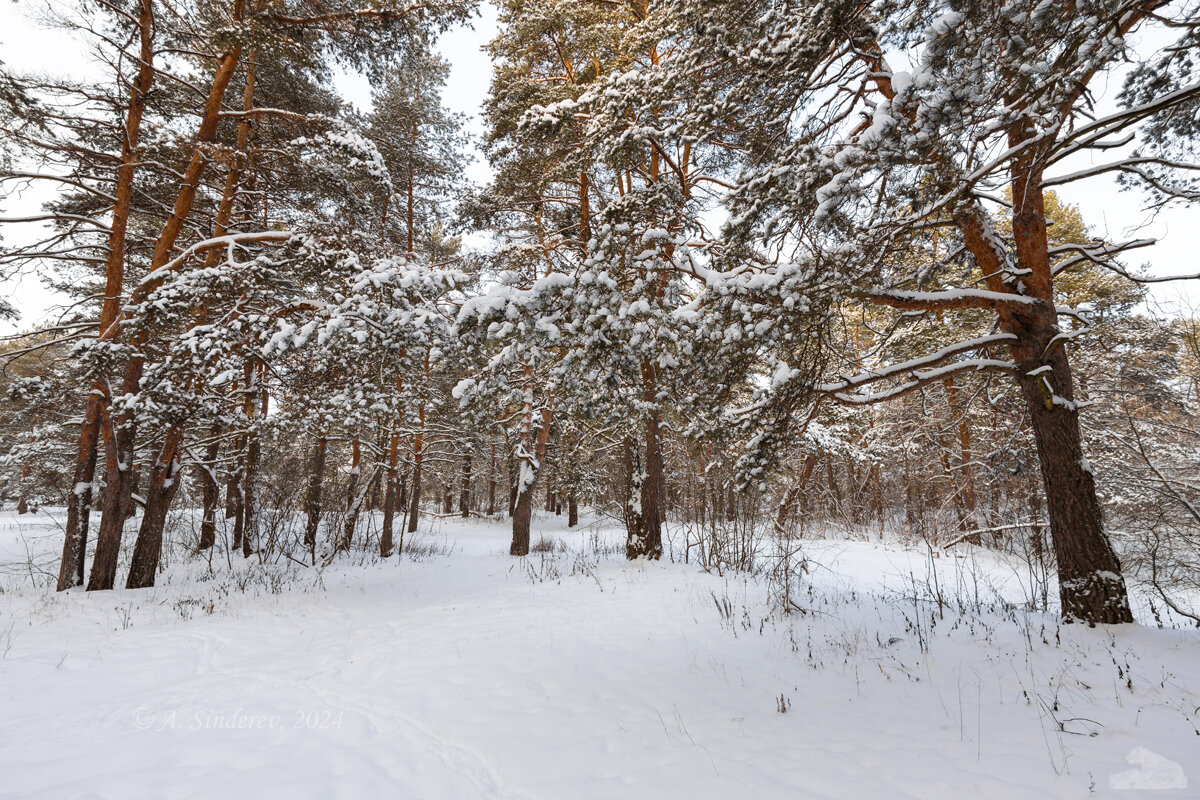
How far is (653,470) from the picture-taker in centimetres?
947

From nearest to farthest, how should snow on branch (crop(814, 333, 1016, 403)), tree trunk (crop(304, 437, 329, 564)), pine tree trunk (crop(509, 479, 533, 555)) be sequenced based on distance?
snow on branch (crop(814, 333, 1016, 403)), tree trunk (crop(304, 437, 329, 564)), pine tree trunk (crop(509, 479, 533, 555))

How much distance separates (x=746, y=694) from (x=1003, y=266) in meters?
5.28

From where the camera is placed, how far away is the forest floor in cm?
260

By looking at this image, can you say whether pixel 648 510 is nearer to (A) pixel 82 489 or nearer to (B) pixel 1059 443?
(B) pixel 1059 443

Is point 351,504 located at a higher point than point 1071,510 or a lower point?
lower

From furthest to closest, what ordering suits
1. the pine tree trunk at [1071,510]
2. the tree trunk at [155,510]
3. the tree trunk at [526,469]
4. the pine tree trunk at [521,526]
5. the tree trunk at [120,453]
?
1. the pine tree trunk at [521,526]
2. the tree trunk at [526,469]
3. the tree trunk at [155,510]
4. the tree trunk at [120,453]
5. the pine tree trunk at [1071,510]

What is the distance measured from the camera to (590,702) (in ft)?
12.3

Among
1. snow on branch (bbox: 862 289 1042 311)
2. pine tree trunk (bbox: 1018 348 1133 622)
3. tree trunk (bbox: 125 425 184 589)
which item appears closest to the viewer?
pine tree trunk (bbox: 1018 348 1133 622)

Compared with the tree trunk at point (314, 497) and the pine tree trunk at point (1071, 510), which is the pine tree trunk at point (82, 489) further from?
the pine tree trunk at point (1071, 510)

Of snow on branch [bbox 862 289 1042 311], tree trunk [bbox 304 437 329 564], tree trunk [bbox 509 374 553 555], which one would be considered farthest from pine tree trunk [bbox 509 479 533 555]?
snow on branch [bbox 862 289 1042 311]

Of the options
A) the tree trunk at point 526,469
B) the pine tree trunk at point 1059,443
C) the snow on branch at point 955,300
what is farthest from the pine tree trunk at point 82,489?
the pine tree trunk at point 1059,443

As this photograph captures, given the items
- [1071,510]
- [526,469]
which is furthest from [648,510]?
[1071,510]

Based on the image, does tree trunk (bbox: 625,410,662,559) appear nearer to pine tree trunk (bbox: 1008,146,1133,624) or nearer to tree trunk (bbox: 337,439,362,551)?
pine tree trunk (bbox: 1008,146,1133,624)

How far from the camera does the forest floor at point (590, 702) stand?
2.60 meters
